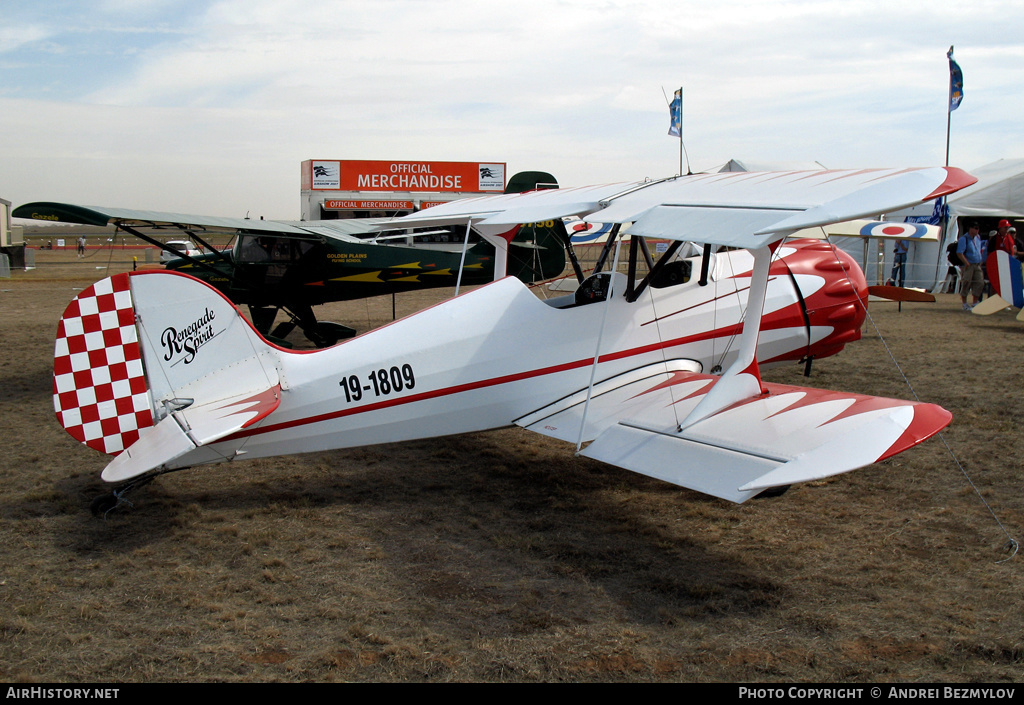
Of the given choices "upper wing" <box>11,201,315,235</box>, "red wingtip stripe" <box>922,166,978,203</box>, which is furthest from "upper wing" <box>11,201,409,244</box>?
"red wingtip stripe" <box>922,166,978,203</box>

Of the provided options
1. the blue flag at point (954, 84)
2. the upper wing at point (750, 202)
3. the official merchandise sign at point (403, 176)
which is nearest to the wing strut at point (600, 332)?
the upper wing at point (750, 202)

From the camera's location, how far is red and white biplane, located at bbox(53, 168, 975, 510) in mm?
4113

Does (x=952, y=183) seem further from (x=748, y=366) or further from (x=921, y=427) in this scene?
(x=748, y=366)

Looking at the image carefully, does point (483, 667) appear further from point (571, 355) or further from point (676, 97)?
point (676, 97)

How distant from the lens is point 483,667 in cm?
321

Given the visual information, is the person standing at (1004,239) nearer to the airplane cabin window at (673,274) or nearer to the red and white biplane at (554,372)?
the red and white biplane at (554,372)

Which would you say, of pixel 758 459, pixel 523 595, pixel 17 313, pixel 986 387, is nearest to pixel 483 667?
pixel 523 595

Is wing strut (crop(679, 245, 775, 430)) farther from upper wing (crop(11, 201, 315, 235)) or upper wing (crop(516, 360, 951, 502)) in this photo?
upper wing (crop(11, 201, 315, 235))

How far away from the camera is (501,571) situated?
420cm

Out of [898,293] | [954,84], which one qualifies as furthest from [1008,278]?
[954,84]

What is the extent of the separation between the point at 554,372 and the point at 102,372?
116 inches

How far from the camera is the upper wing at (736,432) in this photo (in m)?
3.81

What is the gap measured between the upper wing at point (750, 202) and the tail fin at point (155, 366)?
2092 mm

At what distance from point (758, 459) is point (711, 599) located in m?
0.79
